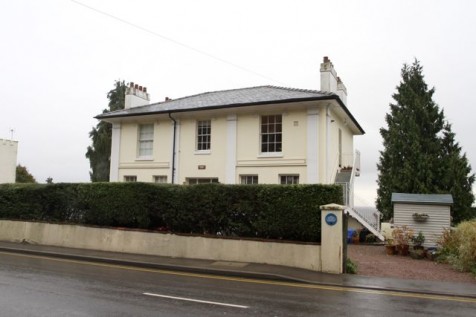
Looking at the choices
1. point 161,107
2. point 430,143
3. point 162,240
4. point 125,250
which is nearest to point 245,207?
point 162,240

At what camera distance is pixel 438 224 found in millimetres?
17672

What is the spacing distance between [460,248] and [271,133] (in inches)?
373

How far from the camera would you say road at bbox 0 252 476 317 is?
695 centimetres

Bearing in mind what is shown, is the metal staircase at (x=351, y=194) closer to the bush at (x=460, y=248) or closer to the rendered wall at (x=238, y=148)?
the rendered wall at (x=238, y=148)

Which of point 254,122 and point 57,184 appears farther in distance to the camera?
point 254,122

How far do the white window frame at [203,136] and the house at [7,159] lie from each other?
22.1 m

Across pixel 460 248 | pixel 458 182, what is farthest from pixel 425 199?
pixel 458 182

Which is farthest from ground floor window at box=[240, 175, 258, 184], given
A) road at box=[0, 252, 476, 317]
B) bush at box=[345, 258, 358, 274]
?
road at box=[0, 252, 476, 317]

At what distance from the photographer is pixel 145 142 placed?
23.2 metres

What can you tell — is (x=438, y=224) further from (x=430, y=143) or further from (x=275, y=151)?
(x=430, y=143)

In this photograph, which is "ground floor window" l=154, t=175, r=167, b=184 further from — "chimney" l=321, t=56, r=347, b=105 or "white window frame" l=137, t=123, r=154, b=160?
"chimney" l=321, t=56, r=347, b=105

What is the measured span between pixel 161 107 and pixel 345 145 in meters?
10.6

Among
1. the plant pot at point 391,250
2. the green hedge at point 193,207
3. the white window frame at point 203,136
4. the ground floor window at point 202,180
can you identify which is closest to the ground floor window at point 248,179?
the ground floor window at point 202,180

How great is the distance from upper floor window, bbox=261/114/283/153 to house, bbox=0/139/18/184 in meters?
25.7
